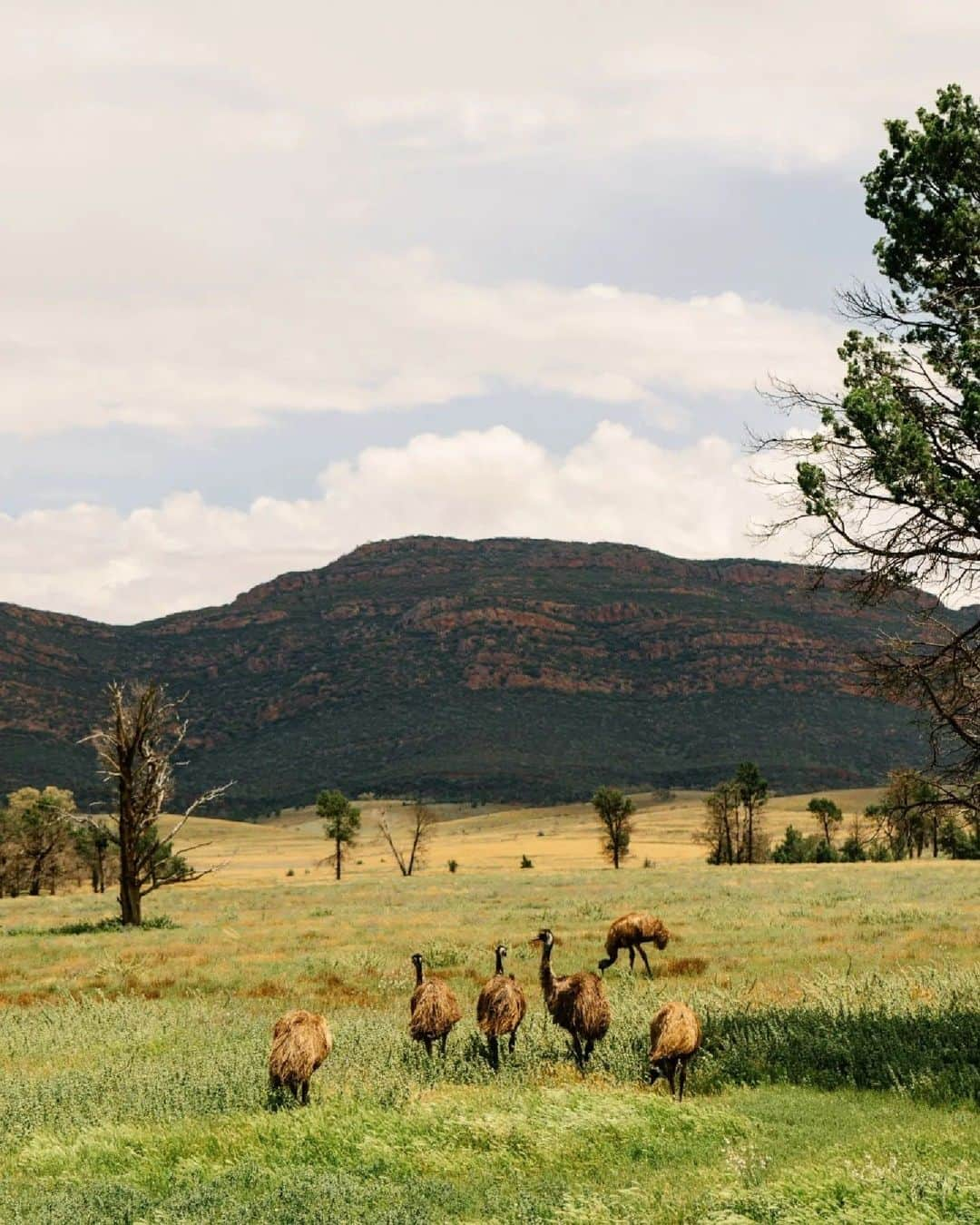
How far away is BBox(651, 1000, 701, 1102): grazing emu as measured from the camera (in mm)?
11055

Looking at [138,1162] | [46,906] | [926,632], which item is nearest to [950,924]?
[926,632]

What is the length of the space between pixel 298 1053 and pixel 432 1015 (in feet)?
7.57

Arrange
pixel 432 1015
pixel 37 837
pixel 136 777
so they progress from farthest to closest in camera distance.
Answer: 1. pixel 37 837
2. pixel 136 777
3. pixel 432 1015

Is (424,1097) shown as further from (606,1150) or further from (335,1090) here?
(606,1150)

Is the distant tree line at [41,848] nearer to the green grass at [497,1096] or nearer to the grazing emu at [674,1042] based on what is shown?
the green grass at [497,1096]

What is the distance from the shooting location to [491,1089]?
11.4 metres

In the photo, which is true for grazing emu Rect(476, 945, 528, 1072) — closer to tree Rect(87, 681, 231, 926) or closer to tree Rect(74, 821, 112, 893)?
tree Rect(87, 681, 231, 926)

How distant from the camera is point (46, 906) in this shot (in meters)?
43.1

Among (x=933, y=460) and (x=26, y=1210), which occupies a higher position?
(x=933, y=460)

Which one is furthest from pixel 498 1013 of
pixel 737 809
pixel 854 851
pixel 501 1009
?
pixel 737 809

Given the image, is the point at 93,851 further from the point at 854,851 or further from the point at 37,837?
the point at 854,851

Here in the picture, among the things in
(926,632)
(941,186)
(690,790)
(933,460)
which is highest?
(941,186)

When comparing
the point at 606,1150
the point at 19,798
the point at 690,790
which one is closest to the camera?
the point at 606,1150

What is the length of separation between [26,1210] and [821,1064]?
856cm
